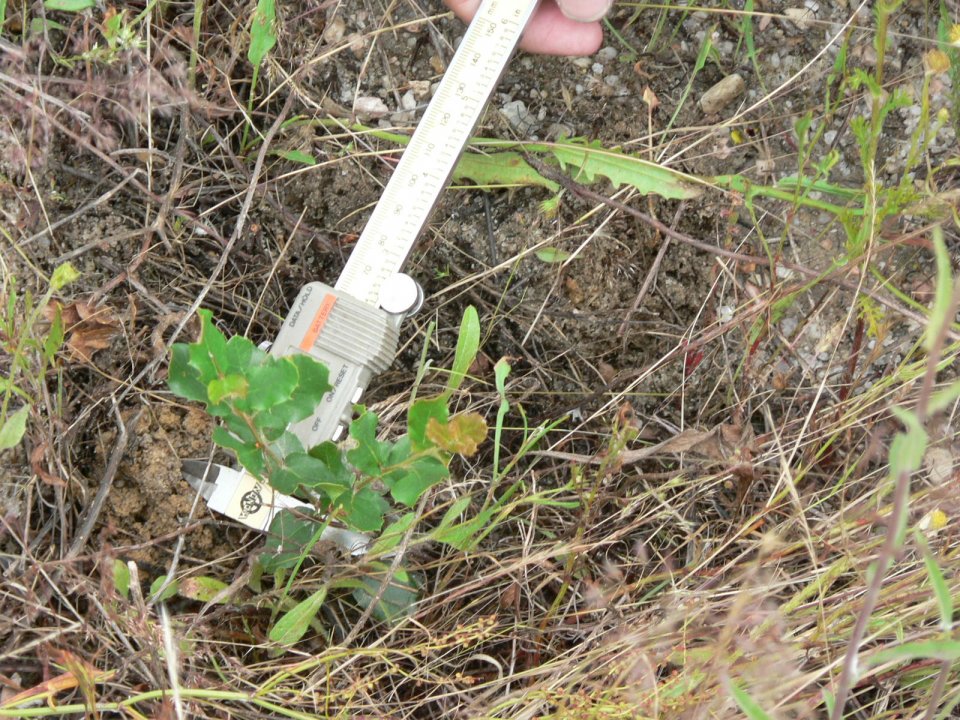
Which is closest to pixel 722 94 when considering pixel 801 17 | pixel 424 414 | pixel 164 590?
pixel 801 17

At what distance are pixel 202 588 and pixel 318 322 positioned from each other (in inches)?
19.4

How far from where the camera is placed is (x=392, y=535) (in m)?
1.41

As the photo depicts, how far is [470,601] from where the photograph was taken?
5.20 ft

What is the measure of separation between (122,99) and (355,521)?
1.04 meters

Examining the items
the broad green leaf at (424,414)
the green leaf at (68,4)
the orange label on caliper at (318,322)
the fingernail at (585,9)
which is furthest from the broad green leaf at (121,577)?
the fingernail at (585,9)

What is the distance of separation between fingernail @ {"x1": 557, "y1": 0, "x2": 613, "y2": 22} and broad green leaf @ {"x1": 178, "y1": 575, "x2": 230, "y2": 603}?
1233mm

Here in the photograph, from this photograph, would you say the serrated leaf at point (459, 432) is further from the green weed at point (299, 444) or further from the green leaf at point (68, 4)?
the green leaf at point (68, 4)

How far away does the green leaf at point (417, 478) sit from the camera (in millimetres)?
1218

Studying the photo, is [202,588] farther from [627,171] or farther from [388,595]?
[627,171]

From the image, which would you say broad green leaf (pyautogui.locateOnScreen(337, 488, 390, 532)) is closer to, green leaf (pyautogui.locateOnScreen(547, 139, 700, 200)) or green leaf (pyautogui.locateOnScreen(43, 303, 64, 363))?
green leaf (pyautogui.locateOnScreen(43, 303, 64, 363))

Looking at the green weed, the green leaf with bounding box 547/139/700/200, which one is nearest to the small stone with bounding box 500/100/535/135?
the green leaf with bounding box 547/139/700/200

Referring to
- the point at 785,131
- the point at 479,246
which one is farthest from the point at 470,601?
the point at 785,131

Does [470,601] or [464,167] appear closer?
[470,601]

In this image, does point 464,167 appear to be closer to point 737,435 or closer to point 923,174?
point 737,435
